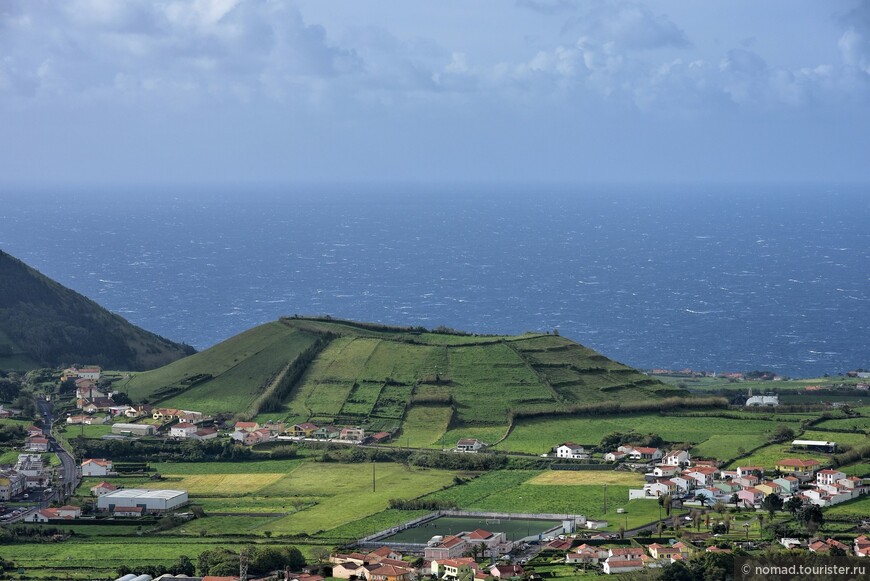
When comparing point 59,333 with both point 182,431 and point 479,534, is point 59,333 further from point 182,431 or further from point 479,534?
point 479,534

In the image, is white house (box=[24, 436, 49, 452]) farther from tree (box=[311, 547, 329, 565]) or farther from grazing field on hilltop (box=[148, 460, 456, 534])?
tree (box=[311, 547, 329, 565])

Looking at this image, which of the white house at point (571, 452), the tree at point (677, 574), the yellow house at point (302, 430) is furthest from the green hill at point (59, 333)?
the tree at point (677, 574)

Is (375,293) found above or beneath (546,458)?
above

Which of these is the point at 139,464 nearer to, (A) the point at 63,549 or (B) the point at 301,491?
(B) the point at 301,491

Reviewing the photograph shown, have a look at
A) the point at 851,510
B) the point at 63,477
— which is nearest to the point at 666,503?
the point at 851,510

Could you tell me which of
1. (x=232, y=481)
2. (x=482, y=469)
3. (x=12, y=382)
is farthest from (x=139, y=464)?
(x=12, y=382)

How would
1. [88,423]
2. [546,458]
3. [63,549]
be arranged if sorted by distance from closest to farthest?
1. [63,549]
2. [546,458]
3. [88,423]

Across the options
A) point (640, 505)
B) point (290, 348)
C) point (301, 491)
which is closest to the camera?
point (640, 505)

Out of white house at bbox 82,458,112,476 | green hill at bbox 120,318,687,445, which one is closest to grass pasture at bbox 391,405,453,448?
green hill at bbox 120,318,687,445
